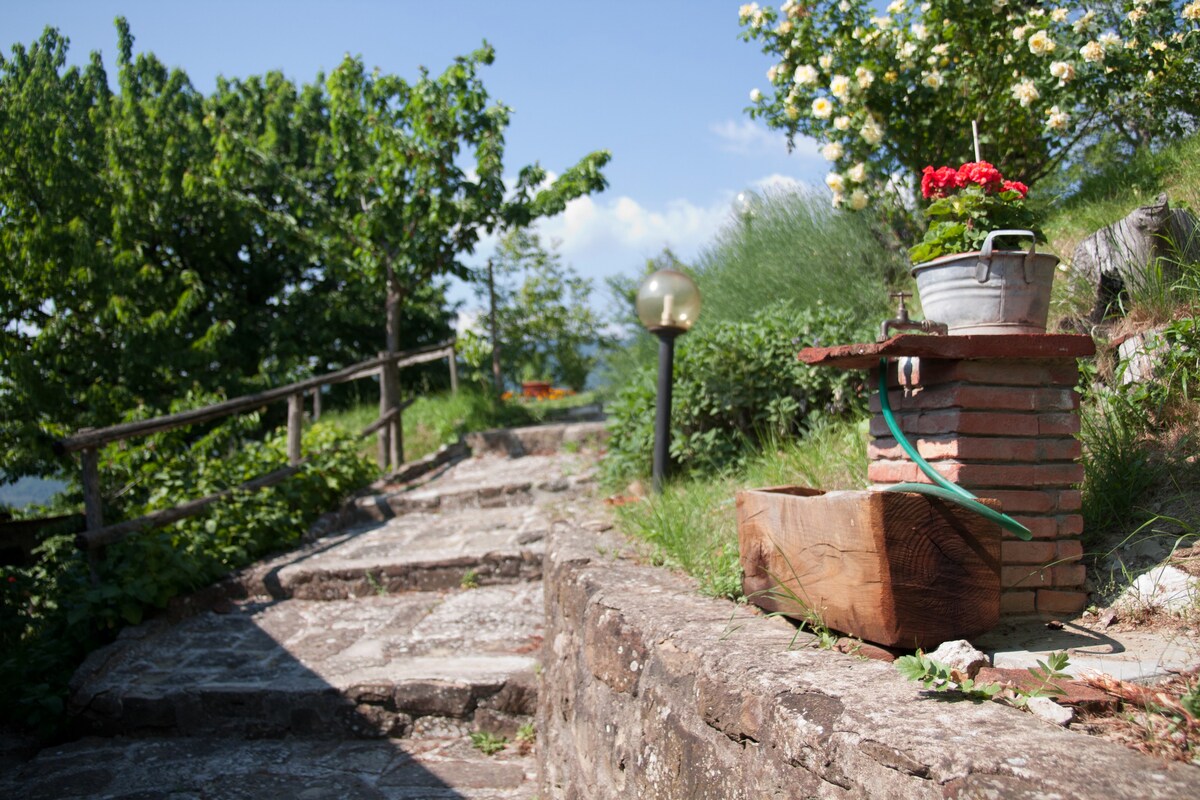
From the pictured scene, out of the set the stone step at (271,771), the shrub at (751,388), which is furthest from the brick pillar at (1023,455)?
the stone step at (271,771)

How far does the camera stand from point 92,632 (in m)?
4.27

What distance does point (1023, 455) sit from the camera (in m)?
2.08

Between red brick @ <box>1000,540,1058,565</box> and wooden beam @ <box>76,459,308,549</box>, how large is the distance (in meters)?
4.26

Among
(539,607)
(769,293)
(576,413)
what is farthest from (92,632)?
(576,413)

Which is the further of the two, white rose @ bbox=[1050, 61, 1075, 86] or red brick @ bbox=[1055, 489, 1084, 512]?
white rose @ bbox=[1050, 61, 1075, 86]

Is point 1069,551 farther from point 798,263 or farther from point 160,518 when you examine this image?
point 160,518

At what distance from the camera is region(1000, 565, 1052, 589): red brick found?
2037mm

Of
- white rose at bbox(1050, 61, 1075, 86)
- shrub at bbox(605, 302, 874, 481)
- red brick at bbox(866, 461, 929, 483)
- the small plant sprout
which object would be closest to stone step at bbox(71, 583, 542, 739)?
the small plant sprout

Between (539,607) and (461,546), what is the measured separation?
898mm

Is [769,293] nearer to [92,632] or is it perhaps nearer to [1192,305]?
[1192,305]

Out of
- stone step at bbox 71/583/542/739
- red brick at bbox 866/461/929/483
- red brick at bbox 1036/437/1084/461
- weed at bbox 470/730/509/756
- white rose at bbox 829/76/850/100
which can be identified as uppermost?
white rose at bbox 829/76/850/100

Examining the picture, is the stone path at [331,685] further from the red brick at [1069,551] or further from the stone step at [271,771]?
the red brick at [1069,551]

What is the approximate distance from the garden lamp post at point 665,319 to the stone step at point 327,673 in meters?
1.05

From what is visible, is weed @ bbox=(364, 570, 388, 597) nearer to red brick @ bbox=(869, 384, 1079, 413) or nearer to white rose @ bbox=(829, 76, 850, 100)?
red brick @ bbox=(869, 384, 1079, 413)
